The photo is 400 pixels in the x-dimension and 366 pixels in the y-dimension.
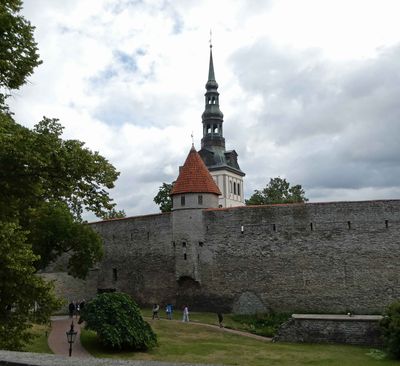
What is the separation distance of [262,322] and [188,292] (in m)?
5.46

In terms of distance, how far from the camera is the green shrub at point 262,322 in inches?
1000

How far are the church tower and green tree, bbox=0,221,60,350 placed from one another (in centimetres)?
5081

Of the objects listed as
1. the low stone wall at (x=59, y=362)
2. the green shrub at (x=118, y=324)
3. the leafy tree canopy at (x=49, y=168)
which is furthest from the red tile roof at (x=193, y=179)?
the low stone wall at (x=59, y=362)

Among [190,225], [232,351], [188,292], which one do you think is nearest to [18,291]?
[232,351]

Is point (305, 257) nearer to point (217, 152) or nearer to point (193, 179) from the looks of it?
point (193, 179)

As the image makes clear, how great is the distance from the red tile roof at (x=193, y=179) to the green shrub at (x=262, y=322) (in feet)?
26.0

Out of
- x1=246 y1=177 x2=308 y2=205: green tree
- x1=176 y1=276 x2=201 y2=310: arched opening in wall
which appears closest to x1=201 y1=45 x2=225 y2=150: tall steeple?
x1=246 y1=177 x2=308 y2=205: green tree

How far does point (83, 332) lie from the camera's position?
22562 mm

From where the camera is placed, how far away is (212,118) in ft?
205

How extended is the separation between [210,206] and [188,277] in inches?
183

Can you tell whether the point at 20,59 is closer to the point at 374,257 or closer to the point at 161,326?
the point at 161,326

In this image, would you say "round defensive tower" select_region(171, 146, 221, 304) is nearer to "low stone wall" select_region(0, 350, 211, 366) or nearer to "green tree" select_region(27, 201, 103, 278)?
"green tree" select_region(27, 201, 103, 278)

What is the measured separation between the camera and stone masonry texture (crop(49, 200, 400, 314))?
27.2 m

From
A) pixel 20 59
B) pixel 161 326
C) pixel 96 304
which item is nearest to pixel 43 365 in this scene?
pixel 20 59
